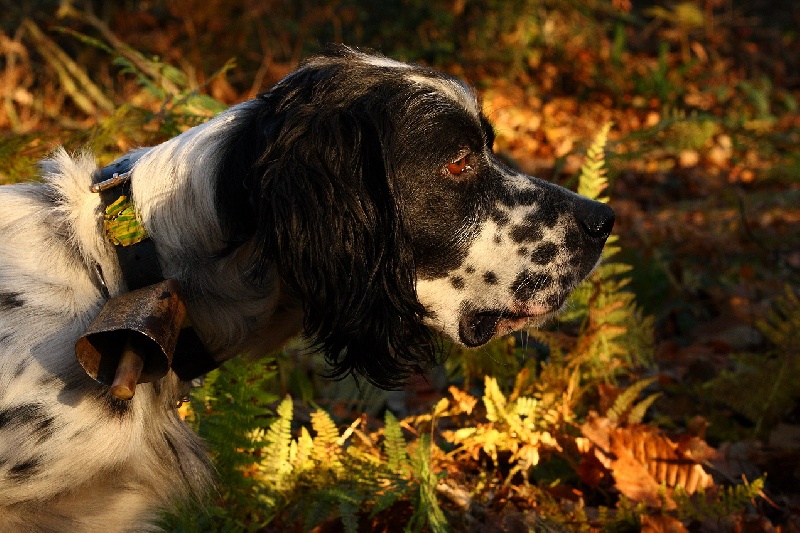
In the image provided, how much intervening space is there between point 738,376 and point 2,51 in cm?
812

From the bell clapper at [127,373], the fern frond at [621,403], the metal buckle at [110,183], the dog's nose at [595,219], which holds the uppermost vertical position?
the metal buckle at [110,183]

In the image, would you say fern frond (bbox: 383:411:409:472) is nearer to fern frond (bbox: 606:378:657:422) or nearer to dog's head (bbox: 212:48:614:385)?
dog's head (bbox: 212:48:614:385)

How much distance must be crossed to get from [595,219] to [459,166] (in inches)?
19.3

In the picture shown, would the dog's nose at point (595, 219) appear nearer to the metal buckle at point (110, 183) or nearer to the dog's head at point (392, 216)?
the dog's head at point (392, 216)

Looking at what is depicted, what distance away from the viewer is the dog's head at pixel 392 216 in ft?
8.57

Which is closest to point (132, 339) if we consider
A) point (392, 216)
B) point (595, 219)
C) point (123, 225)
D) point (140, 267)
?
point (140, 267)

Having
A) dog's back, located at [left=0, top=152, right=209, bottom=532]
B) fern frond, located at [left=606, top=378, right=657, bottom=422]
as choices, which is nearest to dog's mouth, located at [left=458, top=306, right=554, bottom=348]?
fern frond, located at [left=606, top=378, right=657, bottom=422]

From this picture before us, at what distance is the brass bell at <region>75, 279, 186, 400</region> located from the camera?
2.28 m

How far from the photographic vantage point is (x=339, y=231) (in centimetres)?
264

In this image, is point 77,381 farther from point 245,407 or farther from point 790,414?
point 790,414

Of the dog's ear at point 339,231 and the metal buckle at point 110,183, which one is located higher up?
the metal buckle at point 110,183

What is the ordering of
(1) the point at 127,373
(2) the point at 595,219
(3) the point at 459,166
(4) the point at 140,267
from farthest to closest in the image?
(2) the point at 595,219 → (3) the point at 459,166 → (4) the point at 140,267 → (1) the point at 127,373

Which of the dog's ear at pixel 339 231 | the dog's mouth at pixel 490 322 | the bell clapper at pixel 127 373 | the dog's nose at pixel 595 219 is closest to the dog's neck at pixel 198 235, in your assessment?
the dog's ear at pixel 339 231

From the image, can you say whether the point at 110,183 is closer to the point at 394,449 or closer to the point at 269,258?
the point at 269,258
